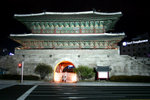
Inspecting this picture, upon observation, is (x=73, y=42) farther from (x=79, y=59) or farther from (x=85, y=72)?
(x=85, y=72)

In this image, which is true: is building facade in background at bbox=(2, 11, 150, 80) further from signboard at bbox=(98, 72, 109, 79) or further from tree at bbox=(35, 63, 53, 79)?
signboard at bbox=(98, 72, 109, 79)

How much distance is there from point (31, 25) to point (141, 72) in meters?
27.3

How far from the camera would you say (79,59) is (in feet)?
98.5

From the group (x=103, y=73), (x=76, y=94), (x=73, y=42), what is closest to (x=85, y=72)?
(x=103, y=73)

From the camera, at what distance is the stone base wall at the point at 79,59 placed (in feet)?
94.9

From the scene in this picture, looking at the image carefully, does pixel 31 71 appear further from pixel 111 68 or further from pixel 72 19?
pixel 111 68

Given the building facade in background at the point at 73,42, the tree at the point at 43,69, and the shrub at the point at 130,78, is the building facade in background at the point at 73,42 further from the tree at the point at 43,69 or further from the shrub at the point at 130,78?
the shrub at the point at 130,78

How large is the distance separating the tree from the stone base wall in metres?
1.92

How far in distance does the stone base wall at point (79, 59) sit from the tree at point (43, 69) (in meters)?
1.92

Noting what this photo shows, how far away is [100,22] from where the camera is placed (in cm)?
3259

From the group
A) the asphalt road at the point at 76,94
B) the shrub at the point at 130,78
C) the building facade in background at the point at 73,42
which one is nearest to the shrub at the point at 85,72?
the building facade in background at the point at 73,42

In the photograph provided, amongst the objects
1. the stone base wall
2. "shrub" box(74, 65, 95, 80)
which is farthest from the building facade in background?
"shrub" box(74, 65, 95, 80)

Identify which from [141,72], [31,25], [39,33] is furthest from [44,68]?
[141,72]

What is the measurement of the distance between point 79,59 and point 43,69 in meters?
7.97
